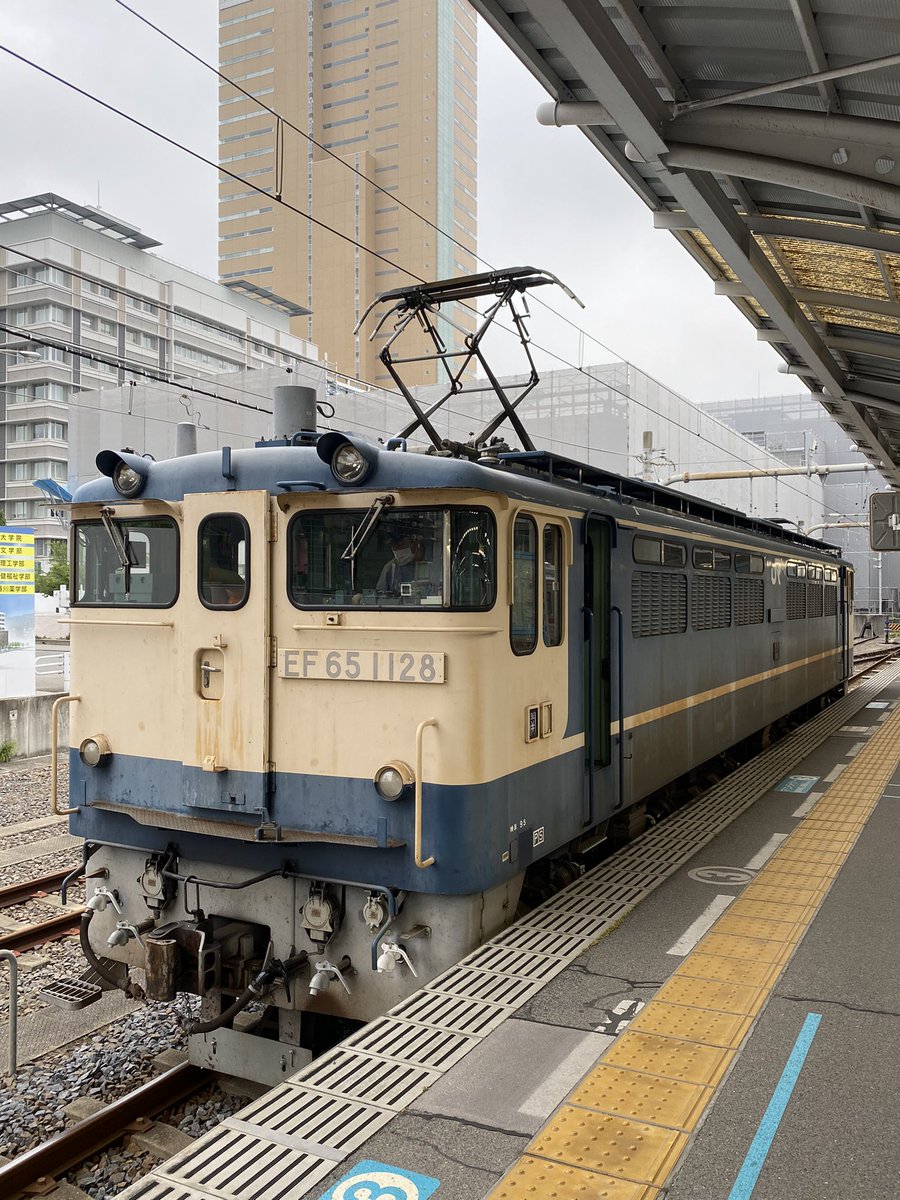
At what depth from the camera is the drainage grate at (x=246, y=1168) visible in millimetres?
3473

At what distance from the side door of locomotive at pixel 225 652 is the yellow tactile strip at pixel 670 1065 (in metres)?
2.40

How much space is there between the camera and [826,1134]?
3891 millimetres

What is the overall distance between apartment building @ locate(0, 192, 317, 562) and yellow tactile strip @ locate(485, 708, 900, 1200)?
225 ft

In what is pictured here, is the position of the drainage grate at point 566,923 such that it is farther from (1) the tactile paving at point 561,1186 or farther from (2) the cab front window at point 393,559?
(1) the tactile paving at point 561,1186

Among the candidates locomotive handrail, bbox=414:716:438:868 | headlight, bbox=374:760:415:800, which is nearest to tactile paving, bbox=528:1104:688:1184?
locomotive handrail, bbox=414:716:438:868

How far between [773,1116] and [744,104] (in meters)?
5.80

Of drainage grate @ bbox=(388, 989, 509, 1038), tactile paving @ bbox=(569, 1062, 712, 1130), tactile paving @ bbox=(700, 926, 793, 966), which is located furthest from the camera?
tactile paving @ bbox=(700, 926, 793, 966)

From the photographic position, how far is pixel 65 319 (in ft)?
244

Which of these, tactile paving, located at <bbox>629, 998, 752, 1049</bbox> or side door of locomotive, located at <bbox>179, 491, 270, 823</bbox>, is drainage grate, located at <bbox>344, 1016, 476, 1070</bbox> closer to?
tactile paving, located at <bbox>629, 998, 752, 1049</bbox>

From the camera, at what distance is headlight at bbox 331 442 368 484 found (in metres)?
5.56

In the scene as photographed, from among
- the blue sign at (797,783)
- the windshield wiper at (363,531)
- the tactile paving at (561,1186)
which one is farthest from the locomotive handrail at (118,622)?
the blue sign at (797,783)

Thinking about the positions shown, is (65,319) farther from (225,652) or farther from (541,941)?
(541,941)

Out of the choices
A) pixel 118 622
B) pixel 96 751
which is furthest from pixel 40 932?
pixel 118 622

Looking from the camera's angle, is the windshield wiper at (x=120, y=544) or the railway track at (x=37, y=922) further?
the railway track at (x=37, y=922)
